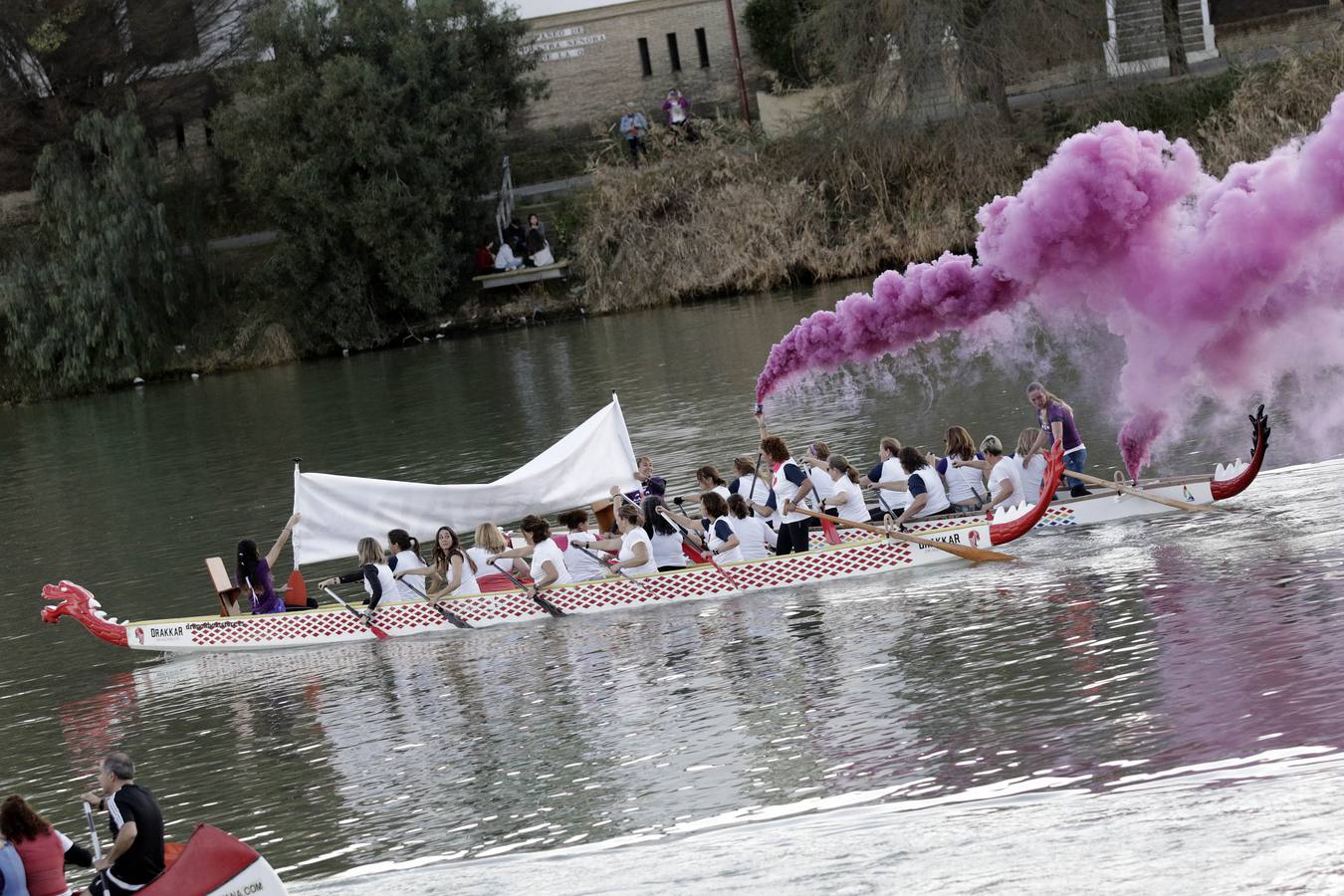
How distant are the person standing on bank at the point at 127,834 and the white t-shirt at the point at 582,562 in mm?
9688

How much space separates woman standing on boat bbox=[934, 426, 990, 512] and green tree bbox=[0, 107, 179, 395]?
115 feet

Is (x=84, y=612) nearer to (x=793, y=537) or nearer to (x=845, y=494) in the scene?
(x=793, y=537)

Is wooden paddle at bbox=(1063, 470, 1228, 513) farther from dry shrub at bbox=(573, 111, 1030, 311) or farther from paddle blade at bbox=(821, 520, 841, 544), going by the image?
dry shrub at bbox=(573, 111, 1030, 311)

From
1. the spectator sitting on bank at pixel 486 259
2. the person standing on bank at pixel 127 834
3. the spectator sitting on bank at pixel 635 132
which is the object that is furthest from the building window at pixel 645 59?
the person standing on bank at pixel 127 834

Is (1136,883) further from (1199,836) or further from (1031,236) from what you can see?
(1031,236)

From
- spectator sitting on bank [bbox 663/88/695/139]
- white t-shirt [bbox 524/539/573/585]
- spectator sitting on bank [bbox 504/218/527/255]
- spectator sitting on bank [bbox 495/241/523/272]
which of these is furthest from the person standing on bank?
spectator sitting on bank [bbox 663/88/695/139]

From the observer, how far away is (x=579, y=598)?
1936 centimetres

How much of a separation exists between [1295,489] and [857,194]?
29312mm

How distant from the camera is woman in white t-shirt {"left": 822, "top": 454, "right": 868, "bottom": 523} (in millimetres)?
19203

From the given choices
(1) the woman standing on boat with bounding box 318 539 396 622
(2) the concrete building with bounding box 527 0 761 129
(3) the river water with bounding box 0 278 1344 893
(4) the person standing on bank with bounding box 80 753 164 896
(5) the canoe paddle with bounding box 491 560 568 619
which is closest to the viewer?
(3) the river water with bounding box 0 278 1344 893

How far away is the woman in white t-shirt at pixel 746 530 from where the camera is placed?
19.0m

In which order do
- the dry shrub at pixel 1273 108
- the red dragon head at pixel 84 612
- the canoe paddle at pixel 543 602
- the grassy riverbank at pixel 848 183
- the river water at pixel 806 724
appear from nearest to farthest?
the river water at pixel 806 724
the canoe paddle at pixel 543 602
the red dragon head at pixel 84 612
the dry shrub at pixel 1273 108
the grassy riverbank at pixel 848 183

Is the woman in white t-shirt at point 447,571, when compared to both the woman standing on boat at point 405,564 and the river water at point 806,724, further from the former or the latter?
the river water at point 806,724

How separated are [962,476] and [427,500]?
6.58 meters
